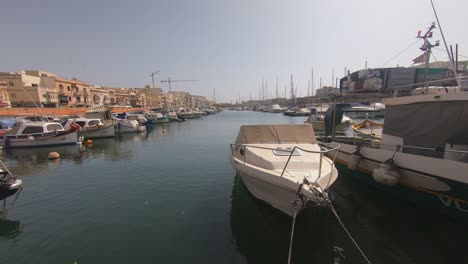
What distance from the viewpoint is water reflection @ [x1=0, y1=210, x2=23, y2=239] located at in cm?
621

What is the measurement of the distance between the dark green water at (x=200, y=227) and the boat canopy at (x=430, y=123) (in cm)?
238

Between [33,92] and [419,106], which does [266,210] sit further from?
[33,92]

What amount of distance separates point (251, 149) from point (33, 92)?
7188 cm

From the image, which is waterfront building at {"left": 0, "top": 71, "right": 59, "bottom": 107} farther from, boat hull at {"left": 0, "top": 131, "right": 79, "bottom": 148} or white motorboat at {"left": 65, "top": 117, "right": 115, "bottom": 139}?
boat hull at {"left": 0, "top": 131, "right": 79, "bottom": 148}

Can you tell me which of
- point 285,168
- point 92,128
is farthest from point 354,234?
point 92,128

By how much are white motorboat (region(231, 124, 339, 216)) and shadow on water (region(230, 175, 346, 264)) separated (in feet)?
2.64

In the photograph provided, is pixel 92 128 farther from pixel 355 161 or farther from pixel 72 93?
pixel 72 93

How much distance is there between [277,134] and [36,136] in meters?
23.6

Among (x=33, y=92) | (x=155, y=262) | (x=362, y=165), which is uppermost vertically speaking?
(x=33, y=92)

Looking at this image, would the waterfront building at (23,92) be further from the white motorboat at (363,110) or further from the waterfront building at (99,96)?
the white motorboat at (363,110)

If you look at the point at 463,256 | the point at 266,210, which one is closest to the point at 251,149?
the point at 266,210

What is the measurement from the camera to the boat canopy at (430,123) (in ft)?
20.7

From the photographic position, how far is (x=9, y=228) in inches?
258

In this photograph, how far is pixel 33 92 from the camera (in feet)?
178
